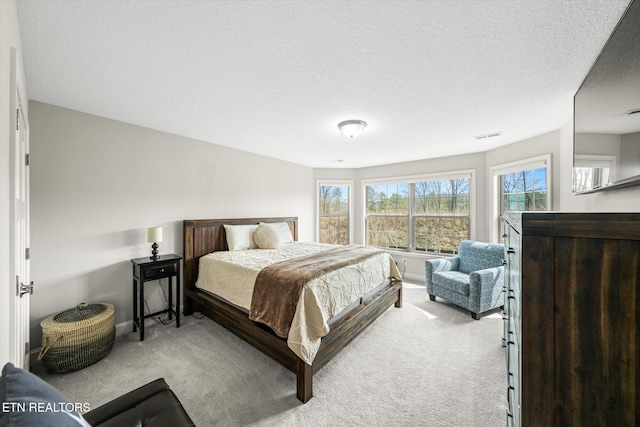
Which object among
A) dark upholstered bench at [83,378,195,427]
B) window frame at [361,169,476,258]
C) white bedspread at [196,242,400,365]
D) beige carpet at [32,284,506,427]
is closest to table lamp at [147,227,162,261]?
white bedspread at [196,242,400,365]

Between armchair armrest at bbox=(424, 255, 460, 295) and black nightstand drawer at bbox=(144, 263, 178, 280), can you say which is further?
armchair armrest at bbox=(424, 255, 460, 295)

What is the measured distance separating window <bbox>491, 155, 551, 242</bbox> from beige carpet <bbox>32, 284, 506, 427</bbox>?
189cm

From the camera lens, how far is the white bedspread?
1912 mm

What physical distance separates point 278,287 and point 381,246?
3.80m

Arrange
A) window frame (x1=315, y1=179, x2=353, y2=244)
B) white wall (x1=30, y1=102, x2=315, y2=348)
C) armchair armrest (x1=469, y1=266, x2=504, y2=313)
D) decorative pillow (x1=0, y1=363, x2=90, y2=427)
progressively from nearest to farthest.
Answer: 1. decorative pillow (x1=0, y1=363, x2=90, y2=427)
2. white wall (x1=30, y1=102, x2=315, y2=348)
3. armchair armrest (x1=469, y1=266, x2=504, y2=313)
4. window frame (x1=315, y1=179, x2=353, y2=244)

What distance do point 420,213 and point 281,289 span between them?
3.83 meters

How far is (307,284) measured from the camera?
204 centimetres

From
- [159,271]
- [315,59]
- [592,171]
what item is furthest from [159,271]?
[592,171]

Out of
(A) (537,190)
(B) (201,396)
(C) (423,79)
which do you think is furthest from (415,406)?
(A) (537,190)

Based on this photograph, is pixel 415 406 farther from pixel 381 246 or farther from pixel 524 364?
pixel 381 246

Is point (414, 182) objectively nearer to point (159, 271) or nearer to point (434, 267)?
point (434, 267)

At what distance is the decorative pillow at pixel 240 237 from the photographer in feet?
11.7

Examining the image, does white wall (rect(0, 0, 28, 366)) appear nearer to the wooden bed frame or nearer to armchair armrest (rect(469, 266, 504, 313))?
the wooden bed frame

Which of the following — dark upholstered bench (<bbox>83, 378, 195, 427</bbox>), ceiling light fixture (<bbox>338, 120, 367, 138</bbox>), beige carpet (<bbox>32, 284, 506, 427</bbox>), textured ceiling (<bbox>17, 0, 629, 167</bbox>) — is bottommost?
beige carpet (<bbox>32, 284, 506, 427</bbox>)
